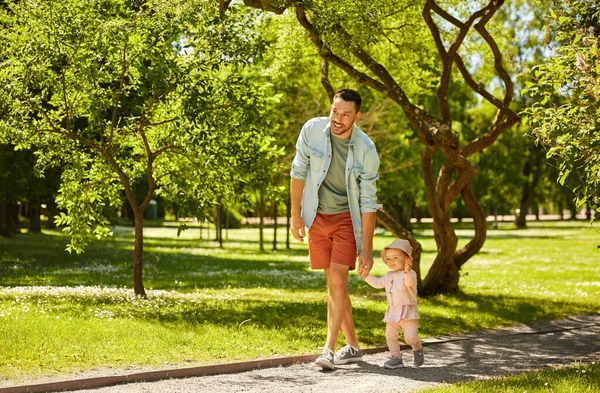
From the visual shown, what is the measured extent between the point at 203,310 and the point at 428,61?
8.19 m

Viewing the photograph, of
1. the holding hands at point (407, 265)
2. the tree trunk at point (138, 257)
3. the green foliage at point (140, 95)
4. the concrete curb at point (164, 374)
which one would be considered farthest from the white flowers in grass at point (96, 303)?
the holding hands at point (407, 265)

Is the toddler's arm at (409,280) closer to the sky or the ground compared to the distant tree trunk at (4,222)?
closer to the ground

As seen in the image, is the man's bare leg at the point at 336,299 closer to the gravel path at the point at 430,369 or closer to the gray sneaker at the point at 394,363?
the gravel path at the point at 430,369

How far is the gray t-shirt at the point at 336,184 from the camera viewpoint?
25.4 feet

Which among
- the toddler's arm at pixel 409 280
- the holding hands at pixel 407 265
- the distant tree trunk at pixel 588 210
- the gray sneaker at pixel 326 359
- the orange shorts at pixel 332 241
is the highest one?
the distant tree trunk at pixel 588 210

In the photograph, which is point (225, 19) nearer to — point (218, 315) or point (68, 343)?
point (218, 315)

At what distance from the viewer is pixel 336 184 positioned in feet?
25.5

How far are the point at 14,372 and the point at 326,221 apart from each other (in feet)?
11.1

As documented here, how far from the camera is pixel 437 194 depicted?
50.4 feet

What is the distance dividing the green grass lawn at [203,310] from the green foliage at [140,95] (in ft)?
7.15

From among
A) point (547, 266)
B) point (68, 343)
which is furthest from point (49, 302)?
point (547, 266)

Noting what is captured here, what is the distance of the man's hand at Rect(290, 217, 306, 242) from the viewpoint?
7633 millimetres

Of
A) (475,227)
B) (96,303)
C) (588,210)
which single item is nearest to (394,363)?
(96,303)

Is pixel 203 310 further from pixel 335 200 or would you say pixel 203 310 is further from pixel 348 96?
pixel 348 96
